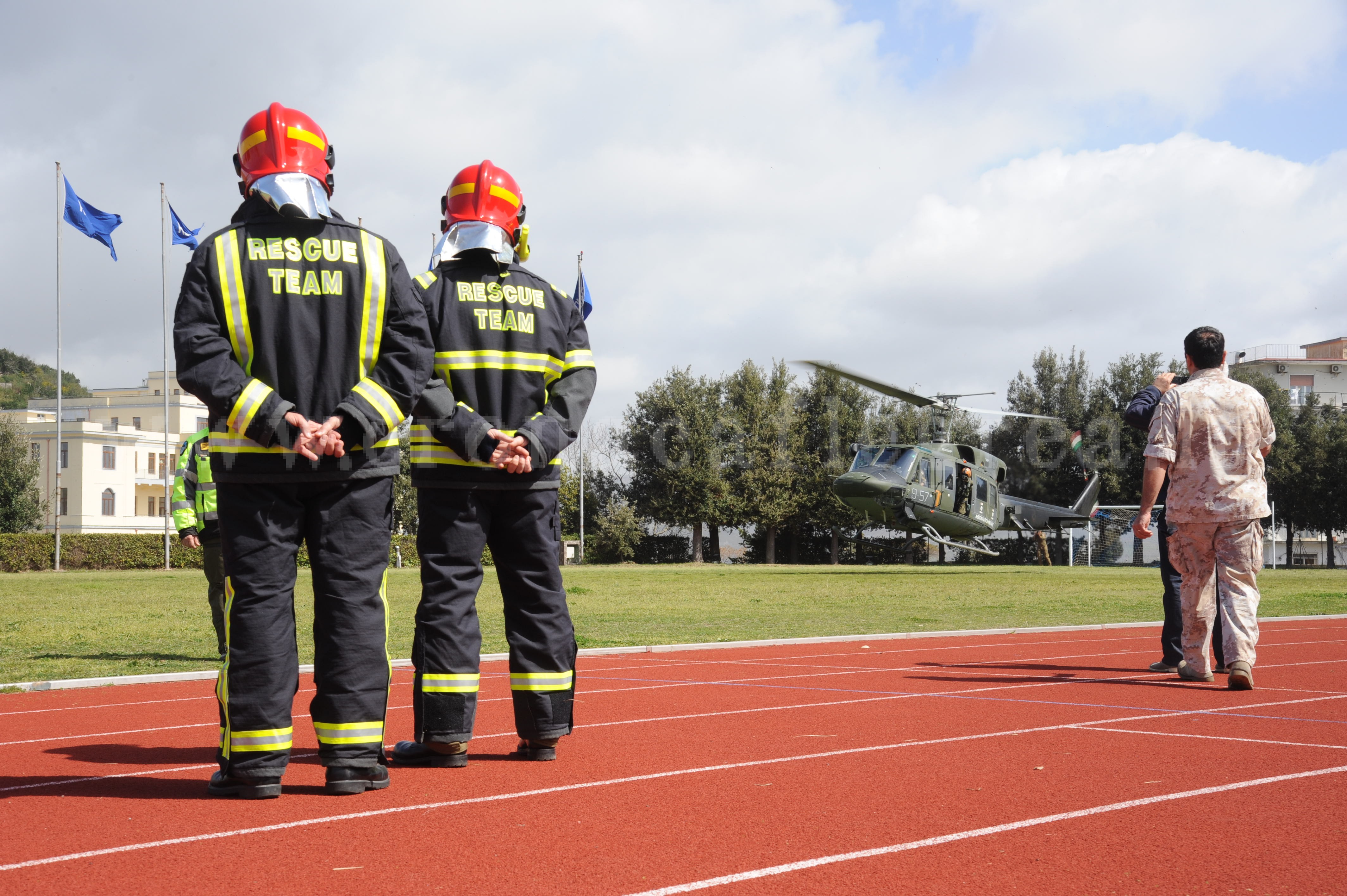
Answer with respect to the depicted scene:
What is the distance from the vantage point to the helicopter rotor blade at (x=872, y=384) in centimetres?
2217

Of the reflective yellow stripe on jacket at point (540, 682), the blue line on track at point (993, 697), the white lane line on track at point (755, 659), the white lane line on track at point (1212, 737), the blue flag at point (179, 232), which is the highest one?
the blue flag at point (179, 232)

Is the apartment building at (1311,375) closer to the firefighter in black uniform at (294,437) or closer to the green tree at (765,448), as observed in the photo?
the green tree at (765,448)

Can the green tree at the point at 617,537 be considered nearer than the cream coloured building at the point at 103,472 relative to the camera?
Yes

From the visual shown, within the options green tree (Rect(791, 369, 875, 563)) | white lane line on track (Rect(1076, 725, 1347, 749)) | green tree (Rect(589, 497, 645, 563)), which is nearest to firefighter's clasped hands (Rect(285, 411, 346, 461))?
white lane line on track (Rect(1076, 725, 1347, 749))

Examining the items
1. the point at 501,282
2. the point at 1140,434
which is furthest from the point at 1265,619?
the point at 1140,434

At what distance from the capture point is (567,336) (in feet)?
17.0

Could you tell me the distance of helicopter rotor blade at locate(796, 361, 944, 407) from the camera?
22.2 metres

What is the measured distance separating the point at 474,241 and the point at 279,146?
2.98 ft

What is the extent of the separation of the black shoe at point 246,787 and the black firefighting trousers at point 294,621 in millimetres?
35

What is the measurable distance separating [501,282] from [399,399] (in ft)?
2.78

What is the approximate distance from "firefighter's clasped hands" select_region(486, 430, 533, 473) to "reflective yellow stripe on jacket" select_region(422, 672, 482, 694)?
34.2 inches

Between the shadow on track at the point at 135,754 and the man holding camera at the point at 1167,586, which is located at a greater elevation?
the man holding camera at the point at 1167,586

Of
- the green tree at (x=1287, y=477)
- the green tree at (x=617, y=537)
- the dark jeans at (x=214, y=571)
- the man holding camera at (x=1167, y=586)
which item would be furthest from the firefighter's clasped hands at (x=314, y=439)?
the green tree at (x=617, y=537)

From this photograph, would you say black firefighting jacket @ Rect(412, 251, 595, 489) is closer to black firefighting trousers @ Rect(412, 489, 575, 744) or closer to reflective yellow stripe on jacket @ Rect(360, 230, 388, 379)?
black firefighting trousers @ Rect(412, 489, 575, 744)
